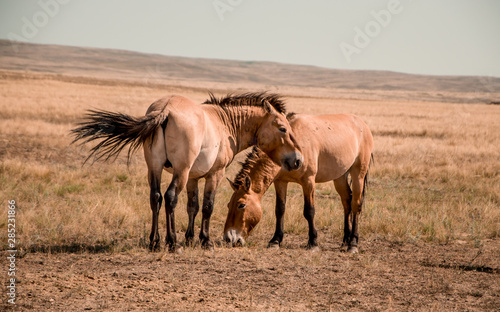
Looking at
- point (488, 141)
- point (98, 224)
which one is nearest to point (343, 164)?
point (98, 224)

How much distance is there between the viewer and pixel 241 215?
695 centimetres

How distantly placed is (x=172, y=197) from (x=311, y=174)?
2.23 metres

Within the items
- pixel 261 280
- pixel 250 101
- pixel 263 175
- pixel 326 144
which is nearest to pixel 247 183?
pixel 263 175

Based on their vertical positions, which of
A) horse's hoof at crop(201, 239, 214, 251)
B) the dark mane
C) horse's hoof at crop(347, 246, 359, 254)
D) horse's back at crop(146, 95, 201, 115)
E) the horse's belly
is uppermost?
the dark mane

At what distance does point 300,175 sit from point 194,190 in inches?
63.6

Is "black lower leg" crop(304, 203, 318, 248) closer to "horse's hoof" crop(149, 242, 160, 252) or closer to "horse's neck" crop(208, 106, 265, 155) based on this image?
"horse's neck" crop(208, 106, 265, 155)

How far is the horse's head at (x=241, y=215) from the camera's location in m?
6.93

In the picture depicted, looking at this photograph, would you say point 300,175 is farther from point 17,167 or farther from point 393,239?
point 17,167

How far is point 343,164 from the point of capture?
307 inches

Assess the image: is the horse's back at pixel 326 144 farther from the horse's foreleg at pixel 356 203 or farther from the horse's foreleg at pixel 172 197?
the horse's foreleg at pixel 172 197

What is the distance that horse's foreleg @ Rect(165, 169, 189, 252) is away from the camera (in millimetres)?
6168

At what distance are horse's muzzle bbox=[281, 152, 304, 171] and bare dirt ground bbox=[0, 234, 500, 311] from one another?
126 centimetres

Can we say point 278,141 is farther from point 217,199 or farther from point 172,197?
point 217,199

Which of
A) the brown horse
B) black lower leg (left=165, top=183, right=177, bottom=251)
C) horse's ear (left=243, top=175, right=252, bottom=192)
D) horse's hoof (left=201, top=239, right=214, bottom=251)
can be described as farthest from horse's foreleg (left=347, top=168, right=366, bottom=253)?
black lower leg (left=165, top=183, right=177, bottom=251)
